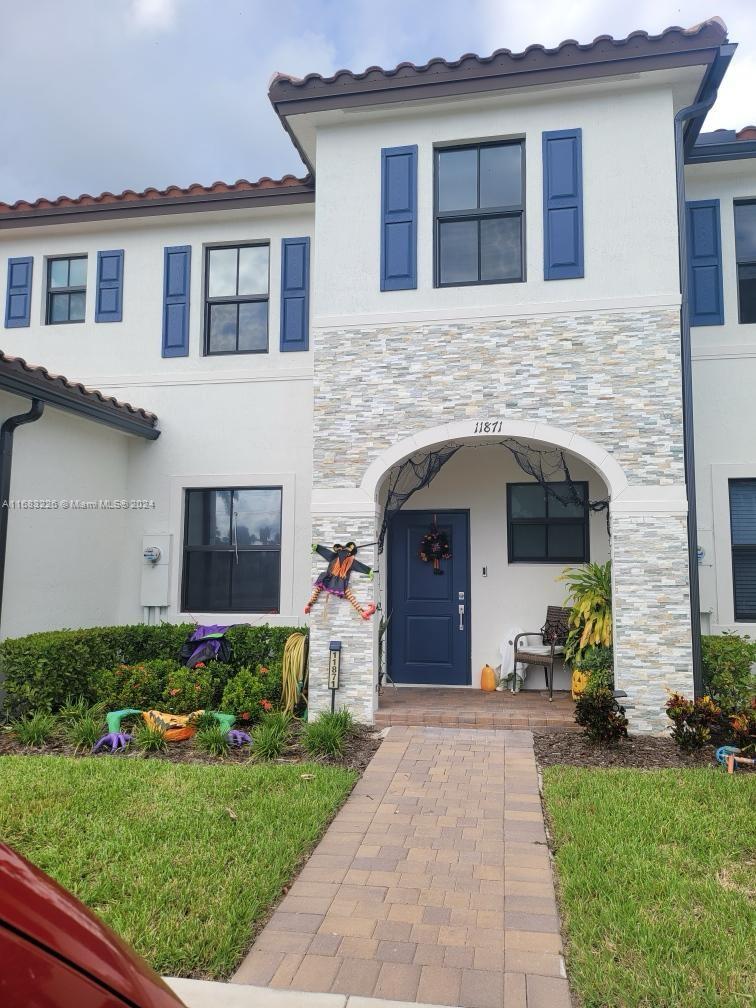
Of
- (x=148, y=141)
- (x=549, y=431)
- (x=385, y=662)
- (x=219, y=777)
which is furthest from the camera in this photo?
(x=148, y=141)

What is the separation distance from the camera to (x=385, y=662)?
9508mm

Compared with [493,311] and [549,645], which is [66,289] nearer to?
[493,311]

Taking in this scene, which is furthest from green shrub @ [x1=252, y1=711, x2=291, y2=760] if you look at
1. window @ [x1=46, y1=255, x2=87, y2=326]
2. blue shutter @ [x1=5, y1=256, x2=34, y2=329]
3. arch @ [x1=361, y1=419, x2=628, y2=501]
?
blue shutter @ [x1=5, y1=256, x2=34, y2=329]

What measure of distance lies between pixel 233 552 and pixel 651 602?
5.23m

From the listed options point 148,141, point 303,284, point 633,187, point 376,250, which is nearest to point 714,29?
point 633,187

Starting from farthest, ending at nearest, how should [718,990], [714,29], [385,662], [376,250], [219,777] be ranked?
[385,662]
[376,250]
[714,29]
[219,777]
[718,990]

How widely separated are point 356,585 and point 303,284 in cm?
446

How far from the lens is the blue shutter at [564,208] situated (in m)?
7.79

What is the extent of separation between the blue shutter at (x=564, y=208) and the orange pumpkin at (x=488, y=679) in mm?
4705

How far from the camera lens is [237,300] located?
10.2m

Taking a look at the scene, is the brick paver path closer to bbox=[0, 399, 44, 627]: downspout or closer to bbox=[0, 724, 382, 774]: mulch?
bbox=[0, 724, 382, 774]: mulch

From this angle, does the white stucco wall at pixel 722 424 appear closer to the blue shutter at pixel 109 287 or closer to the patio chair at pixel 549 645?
the patio chair at pixel 549 645

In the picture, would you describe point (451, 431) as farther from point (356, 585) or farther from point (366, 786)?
point (366, 786)

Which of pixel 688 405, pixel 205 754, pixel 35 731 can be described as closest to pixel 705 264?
pixel 688 405
